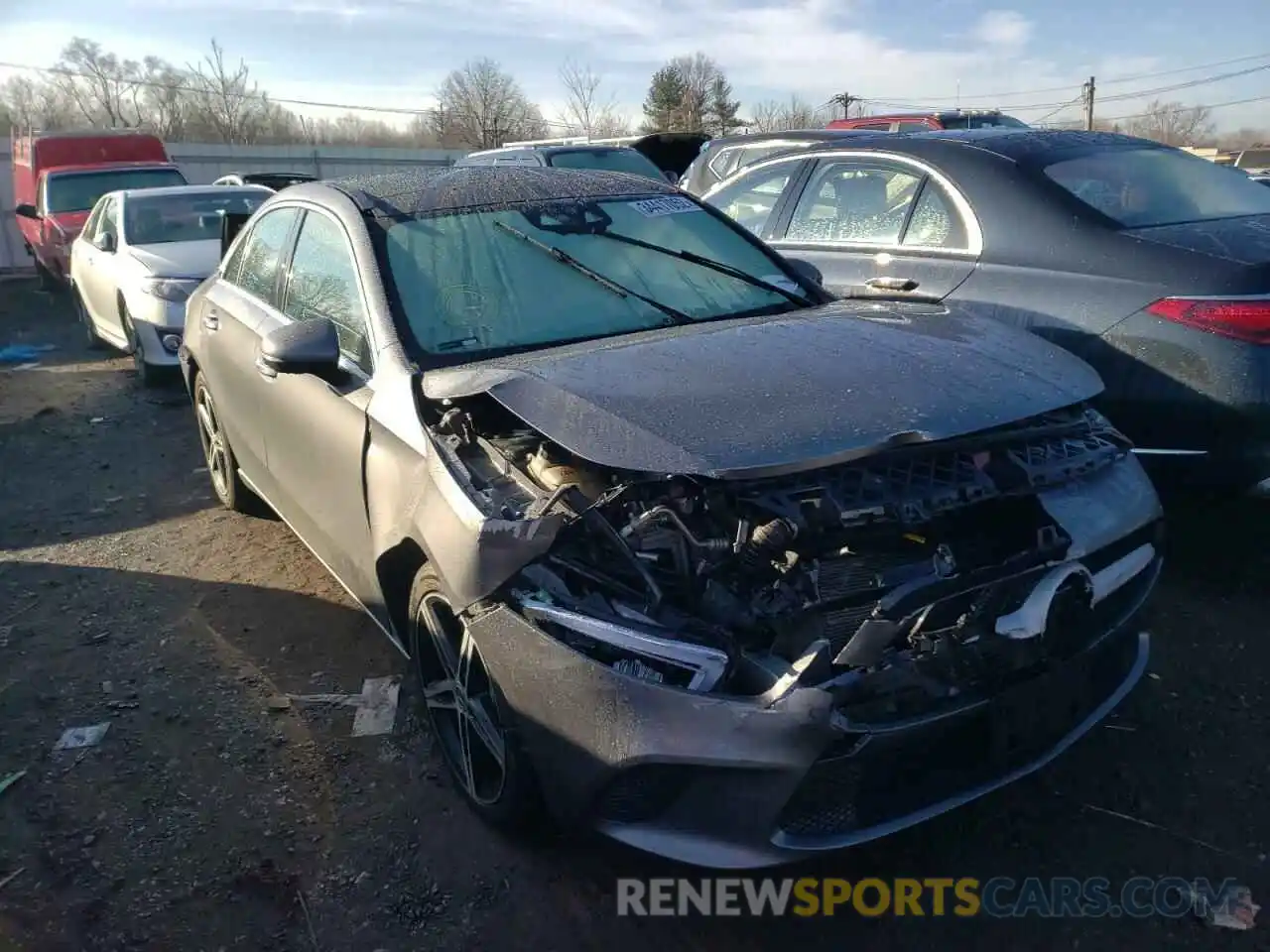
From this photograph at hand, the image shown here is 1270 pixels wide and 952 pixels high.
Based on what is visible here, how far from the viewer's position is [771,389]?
2.55m

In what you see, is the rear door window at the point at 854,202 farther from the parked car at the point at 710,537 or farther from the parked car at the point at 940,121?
the parked car at the point at 940,121

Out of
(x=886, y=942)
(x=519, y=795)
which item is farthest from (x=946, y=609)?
(x=519, y=795)

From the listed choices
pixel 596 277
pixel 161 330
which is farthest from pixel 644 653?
pixel 161 330

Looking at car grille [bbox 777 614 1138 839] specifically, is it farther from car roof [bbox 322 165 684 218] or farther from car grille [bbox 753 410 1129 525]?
car roof [bbox 322 165 684 218]

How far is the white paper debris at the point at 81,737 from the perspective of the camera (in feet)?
10.7

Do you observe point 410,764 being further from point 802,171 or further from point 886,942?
point 802,171

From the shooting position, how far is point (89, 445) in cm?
684

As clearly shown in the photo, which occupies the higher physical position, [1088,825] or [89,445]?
[1088,825]

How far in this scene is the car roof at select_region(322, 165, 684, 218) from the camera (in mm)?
3566

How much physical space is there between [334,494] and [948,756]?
2130 mm

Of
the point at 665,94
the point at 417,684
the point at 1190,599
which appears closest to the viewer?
the point at 417,684

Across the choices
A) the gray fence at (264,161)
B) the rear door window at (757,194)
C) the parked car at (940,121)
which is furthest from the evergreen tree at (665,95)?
the rear door window at (757,194)

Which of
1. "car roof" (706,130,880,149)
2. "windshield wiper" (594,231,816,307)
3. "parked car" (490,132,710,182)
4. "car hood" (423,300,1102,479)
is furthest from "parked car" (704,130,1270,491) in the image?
"parked car" (490,132,710,182)

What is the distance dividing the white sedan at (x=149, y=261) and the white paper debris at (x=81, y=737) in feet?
16.6
